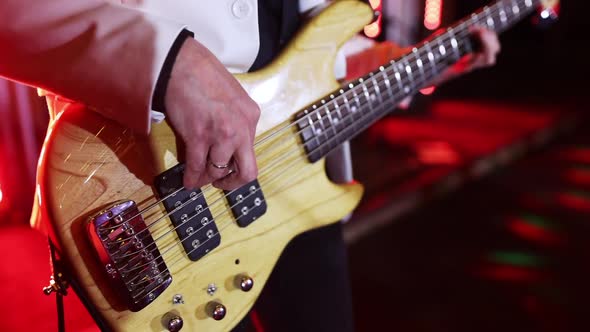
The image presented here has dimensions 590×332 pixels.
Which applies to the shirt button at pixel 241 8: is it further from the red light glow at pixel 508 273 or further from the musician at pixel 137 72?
the red light glow at pixel 508 273

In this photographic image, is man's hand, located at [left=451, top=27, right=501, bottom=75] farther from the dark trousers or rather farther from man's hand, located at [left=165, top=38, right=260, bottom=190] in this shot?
man's hand, located at [left=165, top=38, right=260, bottom=190]

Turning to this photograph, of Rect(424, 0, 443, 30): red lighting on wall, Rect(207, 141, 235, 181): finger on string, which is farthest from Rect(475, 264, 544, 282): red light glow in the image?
Rect(424, 0, 443, 30): red lighting on wall

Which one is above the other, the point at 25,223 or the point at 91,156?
the point at 91,156

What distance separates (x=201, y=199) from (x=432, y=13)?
4963 mm

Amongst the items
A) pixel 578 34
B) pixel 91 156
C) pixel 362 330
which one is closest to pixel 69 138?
pixel 91 156

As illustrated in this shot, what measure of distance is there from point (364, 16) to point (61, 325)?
95 centimetres

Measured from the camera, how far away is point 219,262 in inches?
37.6

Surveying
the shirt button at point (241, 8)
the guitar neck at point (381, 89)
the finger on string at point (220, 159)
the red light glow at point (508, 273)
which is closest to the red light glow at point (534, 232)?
the red light glow at point (508, 273)

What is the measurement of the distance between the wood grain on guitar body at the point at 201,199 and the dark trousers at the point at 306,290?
0.31ft

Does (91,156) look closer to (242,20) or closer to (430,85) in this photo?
(242,20)

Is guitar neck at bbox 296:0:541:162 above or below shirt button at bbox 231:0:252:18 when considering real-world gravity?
below

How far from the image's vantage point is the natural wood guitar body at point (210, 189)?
773 mm

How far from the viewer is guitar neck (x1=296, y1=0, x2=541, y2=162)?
1.16 metres

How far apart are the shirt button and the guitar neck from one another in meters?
0.25
